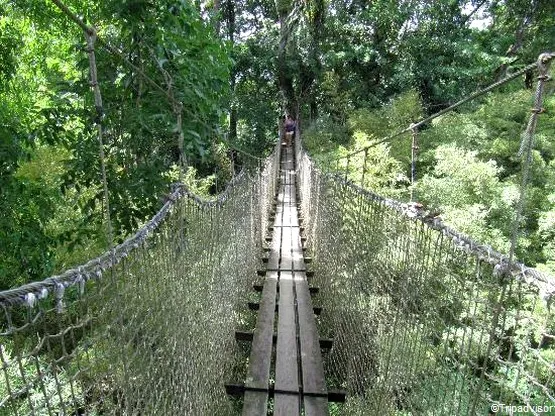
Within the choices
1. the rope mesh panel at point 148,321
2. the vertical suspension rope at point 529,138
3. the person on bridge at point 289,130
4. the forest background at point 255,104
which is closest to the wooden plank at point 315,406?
the rope mesh panel at point 148,321

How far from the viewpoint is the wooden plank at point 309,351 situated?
6.70 ft

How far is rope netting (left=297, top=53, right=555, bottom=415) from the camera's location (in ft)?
2.82

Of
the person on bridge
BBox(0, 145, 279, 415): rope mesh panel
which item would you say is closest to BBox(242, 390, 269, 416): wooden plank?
BBox(0, 145, 279, 415): rope mesh panel

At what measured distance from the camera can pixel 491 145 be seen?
7.15 m

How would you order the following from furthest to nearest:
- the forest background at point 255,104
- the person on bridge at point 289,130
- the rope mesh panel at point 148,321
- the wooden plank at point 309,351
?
1. the person on bridge at point 289,130
2. the forest background at point 255,104
3. the wooden plank at point 309,351
4. the rope mesh panel at point 148,321

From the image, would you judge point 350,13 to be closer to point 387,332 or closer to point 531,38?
point 531,38

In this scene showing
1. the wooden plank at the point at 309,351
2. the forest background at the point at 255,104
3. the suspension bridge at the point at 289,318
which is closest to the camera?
Result: the suspension bridge at the point at 289,318

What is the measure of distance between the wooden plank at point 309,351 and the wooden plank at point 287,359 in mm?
39

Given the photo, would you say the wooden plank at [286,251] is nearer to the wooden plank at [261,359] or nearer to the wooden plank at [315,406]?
the wooden plank at [261,359]

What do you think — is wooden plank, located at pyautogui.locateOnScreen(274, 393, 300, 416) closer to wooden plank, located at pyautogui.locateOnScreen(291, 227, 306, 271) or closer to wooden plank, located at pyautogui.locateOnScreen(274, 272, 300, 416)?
wooden plank, located at pyautogui.locateOnScreen(274, 272, 300, 416)

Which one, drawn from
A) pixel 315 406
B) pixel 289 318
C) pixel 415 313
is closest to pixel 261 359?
pixel 315 406

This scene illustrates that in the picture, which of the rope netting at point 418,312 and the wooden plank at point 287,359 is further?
the wooden plank at point 287,359

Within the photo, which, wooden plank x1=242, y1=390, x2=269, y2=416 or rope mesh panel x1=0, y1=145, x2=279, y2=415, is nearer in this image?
rope mesh panel x1=0, y1=145, x2=279, y2=415

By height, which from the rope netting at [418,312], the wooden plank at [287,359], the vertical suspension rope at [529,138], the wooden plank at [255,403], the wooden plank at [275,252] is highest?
the vertical suspension rope at [529,138]
